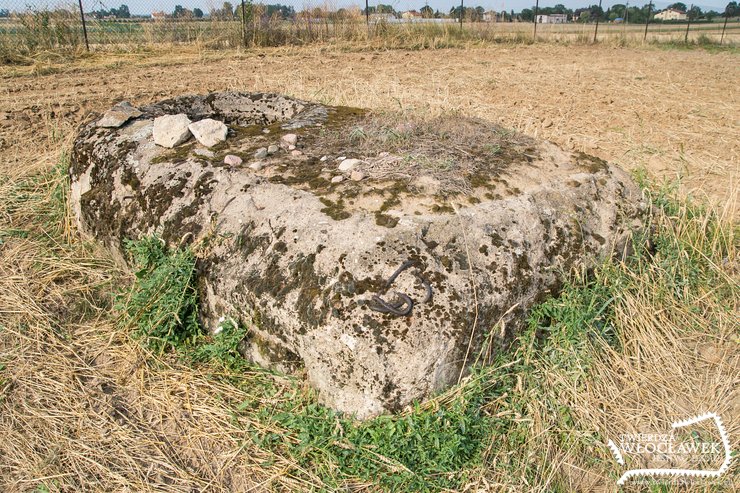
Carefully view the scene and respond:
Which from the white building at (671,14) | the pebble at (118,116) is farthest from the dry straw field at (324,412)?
the white building at (671,14)

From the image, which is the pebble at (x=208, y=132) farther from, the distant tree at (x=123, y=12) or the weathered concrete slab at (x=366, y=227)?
the distant tree at (x=123, y=12)

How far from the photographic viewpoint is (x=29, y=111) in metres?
6.57

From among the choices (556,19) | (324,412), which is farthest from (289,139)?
(556,19)

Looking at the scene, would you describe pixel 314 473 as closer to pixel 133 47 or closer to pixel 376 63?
pixel 376 63

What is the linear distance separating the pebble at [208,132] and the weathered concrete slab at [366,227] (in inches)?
2.2

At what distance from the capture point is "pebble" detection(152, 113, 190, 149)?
3445 millimetres

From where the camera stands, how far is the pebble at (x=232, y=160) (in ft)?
10.4

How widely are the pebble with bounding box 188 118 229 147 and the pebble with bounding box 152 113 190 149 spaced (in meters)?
0.05

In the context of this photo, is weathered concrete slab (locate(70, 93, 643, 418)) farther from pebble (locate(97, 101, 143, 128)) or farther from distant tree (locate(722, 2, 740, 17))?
distant tree (locate(722, 2, 740, 17))

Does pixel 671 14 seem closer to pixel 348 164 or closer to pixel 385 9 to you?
→ pixel 385 9

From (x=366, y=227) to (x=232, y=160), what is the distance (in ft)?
3.61

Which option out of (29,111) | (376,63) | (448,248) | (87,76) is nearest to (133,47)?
(87,76)

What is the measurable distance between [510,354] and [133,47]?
13090 millimetres

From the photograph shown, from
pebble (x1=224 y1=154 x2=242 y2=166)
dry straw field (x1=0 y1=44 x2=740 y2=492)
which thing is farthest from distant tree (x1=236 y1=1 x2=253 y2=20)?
pebble (x1=224 y1=154 x2=242 y2=166)
